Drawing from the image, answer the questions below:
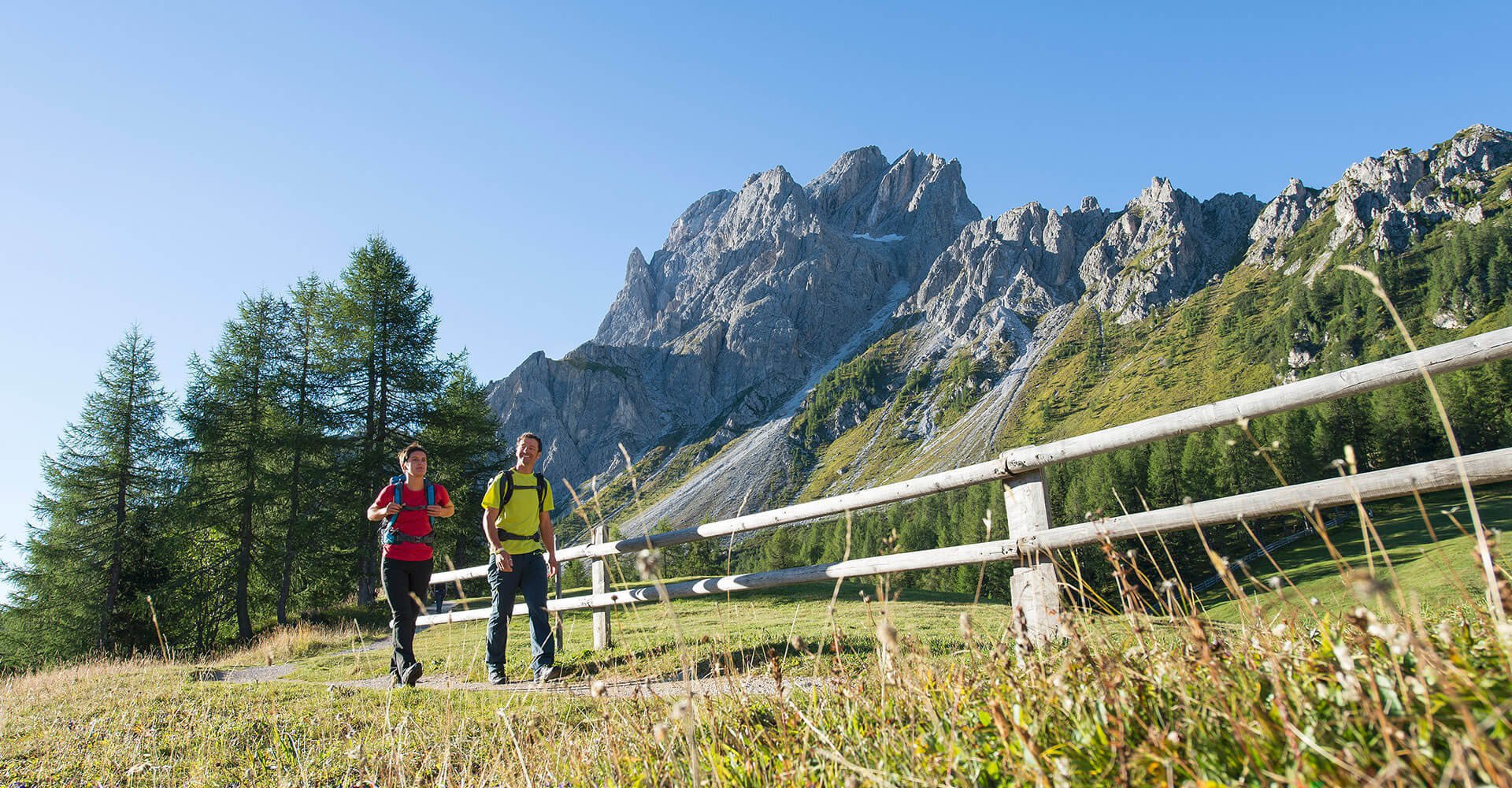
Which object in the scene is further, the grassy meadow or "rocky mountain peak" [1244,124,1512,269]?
"rocky mountain peak" [1244,124,1512,269]

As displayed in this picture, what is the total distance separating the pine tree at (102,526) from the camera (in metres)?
22.5

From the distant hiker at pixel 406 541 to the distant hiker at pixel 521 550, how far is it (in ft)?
1.77

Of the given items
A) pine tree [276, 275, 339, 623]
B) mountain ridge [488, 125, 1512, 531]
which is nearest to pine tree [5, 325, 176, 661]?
pine tree [276, 275, 339, 623]

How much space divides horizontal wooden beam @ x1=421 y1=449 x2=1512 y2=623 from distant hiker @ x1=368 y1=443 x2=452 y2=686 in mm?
3048

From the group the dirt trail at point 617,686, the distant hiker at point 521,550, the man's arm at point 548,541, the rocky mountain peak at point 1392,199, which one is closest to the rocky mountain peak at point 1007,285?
the rocky mountain peak at point 1392,199

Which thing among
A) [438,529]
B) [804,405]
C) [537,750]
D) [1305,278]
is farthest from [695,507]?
[537,750]

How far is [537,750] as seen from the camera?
123 inches

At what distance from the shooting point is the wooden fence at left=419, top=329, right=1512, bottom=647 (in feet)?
9.96

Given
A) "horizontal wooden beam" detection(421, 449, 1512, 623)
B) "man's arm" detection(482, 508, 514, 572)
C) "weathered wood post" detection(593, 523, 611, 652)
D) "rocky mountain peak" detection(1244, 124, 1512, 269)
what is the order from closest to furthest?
"horizontal wooden beam" detection(421, 449, 1512, 623), "man's arm" detection(482, 508, 514, 572), "weathered wood post" detection(593, 523, 611, 652), "rocky mountain peak" detection(1244, 124, 1512, 269)

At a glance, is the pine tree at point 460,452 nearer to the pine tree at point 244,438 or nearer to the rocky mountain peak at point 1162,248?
the pine tree at point 244,438

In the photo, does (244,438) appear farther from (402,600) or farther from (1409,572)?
(1409,572)

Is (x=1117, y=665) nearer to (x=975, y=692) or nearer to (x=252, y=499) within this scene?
(x=975, y=692)

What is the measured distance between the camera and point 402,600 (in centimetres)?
686

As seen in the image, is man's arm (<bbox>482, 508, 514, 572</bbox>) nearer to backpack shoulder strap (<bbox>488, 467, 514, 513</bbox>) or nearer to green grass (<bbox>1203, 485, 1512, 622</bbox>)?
backpack shoulder strap (<bbox>488, 467, 514, 513</bbox>)
